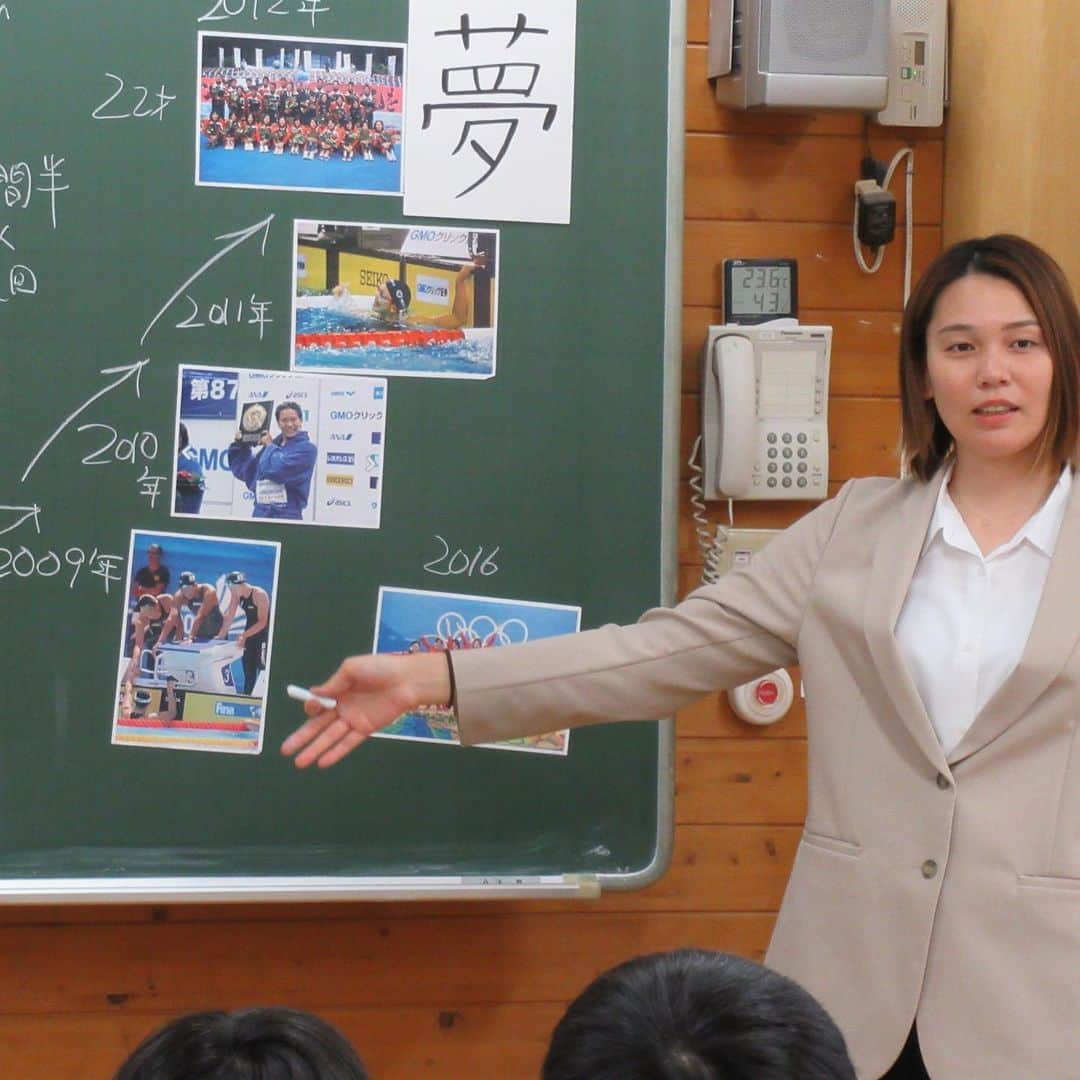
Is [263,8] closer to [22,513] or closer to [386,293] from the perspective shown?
[386,293]

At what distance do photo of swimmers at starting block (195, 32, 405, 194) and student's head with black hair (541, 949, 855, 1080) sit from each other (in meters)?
1.50

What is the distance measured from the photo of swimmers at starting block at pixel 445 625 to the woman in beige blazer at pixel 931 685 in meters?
0.53

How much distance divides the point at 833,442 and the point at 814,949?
116 cm

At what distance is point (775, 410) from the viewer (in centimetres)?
244

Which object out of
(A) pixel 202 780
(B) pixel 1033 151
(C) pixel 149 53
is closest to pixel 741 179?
(B) pixel 1033 151

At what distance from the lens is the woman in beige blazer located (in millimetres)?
1475

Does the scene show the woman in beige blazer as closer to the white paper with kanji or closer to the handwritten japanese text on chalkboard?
the white paper with kanji

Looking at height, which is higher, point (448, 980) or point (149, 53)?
point (149, 53)

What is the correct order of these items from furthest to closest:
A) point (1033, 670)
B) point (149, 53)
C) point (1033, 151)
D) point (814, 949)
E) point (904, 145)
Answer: point (904, 145) → point (1033, 151) → point (149, 53) → point (814, 949) → point (1033, 670)

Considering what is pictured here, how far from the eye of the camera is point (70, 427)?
216 cm

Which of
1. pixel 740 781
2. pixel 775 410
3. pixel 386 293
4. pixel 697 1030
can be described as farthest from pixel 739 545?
pixel 697 1030

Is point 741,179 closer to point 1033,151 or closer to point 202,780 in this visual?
point 1033,151

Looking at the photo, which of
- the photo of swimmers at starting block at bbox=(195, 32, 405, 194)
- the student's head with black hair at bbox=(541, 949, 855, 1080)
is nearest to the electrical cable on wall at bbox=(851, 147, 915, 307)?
the photo of swimmers at starting block at bbox=(195, 32, 405, 194)

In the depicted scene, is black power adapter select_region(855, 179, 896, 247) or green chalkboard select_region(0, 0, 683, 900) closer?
green chalkboard select_region(0, 0, 683, 900)
